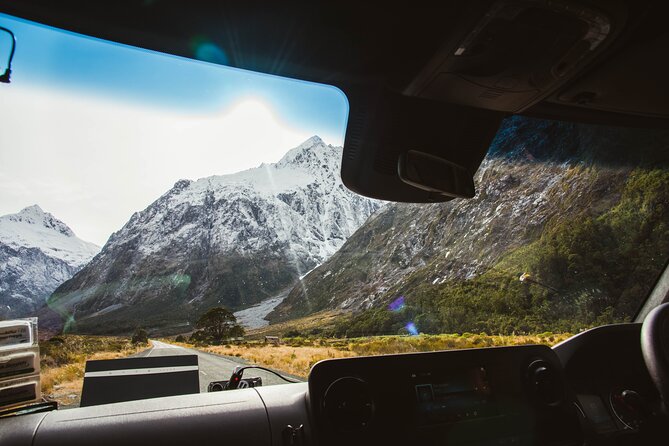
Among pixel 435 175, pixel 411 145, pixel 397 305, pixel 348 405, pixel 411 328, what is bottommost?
pixel 348 405

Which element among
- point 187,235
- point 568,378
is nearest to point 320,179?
point 187,235

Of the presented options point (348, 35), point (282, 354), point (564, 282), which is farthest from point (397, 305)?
point (348, 35)

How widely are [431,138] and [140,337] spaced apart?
2.06 m

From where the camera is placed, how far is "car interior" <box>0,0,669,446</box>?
78.1 inches

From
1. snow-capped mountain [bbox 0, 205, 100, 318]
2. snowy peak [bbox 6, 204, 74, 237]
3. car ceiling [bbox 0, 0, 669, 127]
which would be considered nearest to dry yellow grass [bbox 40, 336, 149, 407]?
snow-capped mountain [bbox 0, 205, 100, 318]

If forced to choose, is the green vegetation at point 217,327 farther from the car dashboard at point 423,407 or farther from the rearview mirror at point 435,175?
the rearview mirror at point 435,175

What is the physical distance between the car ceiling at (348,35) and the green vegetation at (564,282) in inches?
54.1

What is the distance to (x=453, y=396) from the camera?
2443mm

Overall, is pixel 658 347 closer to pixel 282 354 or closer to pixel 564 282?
pixel 564 282

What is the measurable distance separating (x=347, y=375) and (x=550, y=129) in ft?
8.26

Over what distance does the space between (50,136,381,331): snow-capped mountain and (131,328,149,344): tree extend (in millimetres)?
42

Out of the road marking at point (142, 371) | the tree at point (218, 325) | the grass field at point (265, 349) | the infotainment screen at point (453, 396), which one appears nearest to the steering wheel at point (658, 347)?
the grass field at point (265, 349)

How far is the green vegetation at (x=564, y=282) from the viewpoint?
3.40m

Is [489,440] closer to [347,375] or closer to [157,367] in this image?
[347,375]
